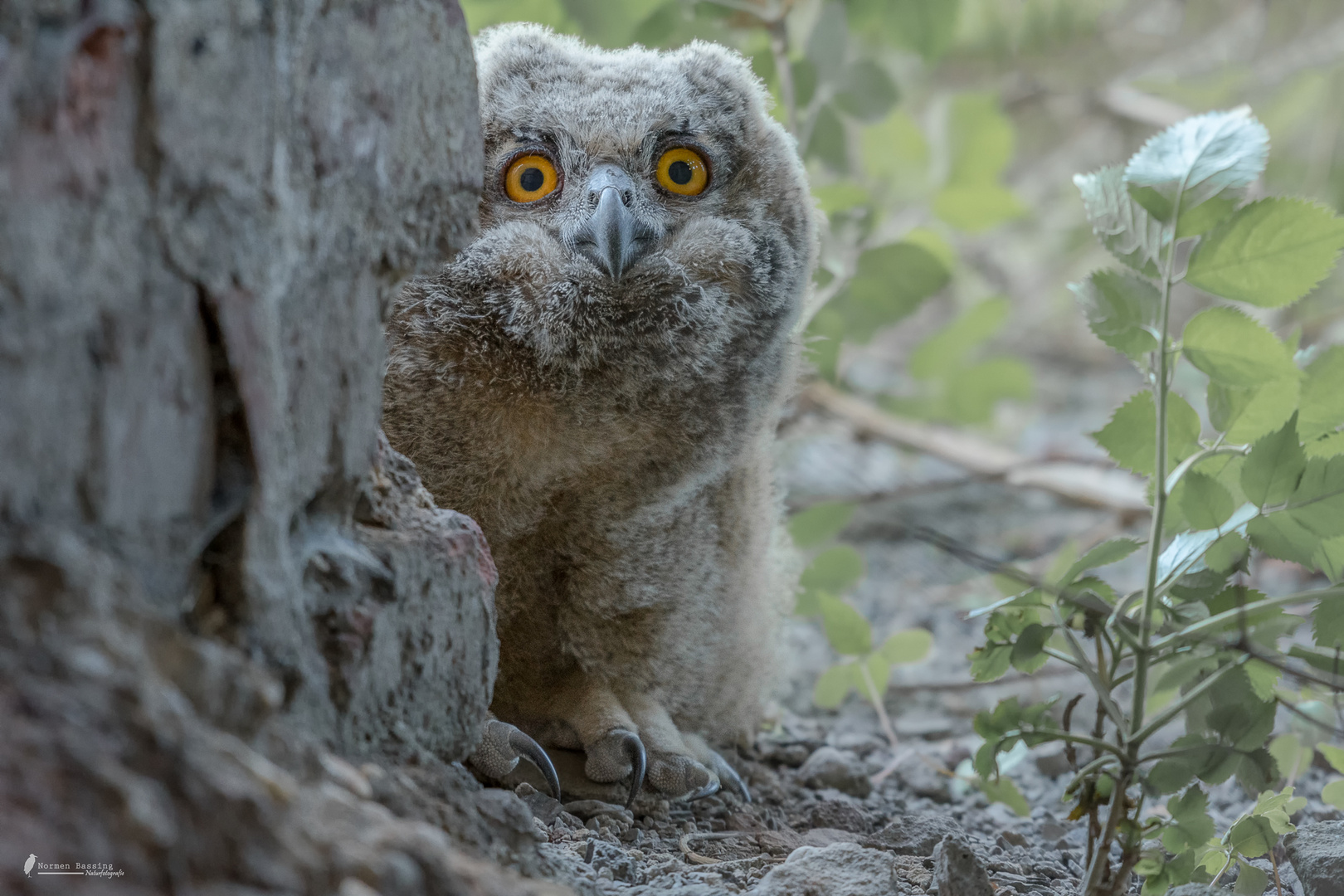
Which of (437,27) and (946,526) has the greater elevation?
(437,27)

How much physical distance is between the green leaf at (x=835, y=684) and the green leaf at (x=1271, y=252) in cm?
171

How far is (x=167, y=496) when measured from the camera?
1103mm

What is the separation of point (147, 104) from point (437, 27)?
1.56 ft

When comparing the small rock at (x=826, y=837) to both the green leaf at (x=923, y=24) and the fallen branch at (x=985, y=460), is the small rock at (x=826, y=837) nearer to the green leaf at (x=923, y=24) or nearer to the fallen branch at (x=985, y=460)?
the green leaf at (x=923, y=24)

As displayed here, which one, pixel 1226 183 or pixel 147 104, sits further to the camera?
pixel 1226 183

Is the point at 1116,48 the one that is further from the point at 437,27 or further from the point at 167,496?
the point at 167,496

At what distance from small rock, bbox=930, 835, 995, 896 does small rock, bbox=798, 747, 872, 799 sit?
3.16 feet

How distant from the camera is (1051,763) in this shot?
296 cm

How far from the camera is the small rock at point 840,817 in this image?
2.32 meters

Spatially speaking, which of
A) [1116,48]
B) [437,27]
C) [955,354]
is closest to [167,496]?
[437,27]

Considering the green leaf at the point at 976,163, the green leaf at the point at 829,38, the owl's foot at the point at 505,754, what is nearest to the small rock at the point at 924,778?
the owl's foot at the point at 505,754

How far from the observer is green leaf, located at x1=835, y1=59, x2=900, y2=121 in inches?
137

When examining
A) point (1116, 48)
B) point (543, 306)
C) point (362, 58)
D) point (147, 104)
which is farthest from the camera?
point (1116, 48)

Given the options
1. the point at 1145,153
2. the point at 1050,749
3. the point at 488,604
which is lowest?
the point at 1050,749
